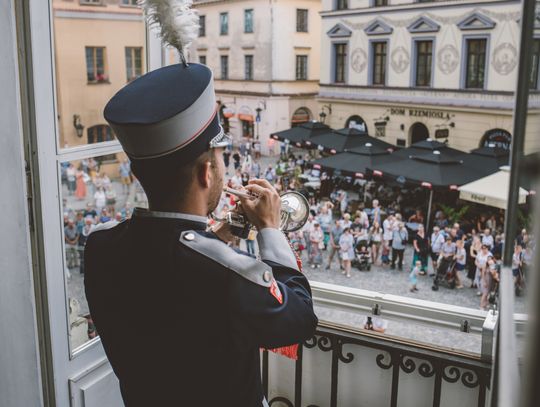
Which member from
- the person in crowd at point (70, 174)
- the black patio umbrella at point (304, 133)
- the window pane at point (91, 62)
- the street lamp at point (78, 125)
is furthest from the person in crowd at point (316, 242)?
the street lamp at point (78, 125)

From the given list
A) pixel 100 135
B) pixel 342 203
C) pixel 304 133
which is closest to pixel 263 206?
pixel 100 135

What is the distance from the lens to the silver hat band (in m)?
1.47

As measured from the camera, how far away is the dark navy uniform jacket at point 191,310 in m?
1.46

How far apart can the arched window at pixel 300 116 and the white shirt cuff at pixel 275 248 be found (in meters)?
29.2

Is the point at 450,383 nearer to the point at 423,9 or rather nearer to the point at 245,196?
the point at 245,196

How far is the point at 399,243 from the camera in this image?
12242 millimetres

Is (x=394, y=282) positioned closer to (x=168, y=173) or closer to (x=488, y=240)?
(x=488, y=240)

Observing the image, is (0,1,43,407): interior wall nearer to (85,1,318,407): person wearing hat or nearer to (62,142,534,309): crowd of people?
(85,1,318,407): person wearing hat

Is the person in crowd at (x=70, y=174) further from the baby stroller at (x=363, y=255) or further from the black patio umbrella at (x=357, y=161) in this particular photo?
the black patio umbrella at (x=357, y=161)

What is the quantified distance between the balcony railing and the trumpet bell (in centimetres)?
76

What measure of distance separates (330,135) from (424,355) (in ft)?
53.9

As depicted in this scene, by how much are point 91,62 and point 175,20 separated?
155 inches

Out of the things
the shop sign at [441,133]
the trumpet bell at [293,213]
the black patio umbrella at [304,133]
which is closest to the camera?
the trumpet bell at [293,213]

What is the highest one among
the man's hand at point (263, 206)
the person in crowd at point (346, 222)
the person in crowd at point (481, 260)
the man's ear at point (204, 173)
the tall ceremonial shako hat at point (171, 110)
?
the tall ceremonial shako hat at point (171, 110)
